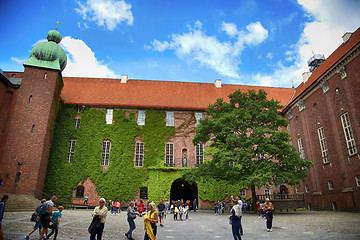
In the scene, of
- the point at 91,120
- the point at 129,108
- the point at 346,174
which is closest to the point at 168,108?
the point at 129,108

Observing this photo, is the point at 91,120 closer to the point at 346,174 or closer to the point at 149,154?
the point at 149,154

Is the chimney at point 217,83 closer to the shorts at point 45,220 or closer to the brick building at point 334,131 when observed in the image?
the brick building at point 334,131

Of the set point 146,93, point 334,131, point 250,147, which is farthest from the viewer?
point 146,93

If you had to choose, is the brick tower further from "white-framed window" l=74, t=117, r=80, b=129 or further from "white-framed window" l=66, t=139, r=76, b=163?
"white-framed window" l=74, t=117, r=80, b=129

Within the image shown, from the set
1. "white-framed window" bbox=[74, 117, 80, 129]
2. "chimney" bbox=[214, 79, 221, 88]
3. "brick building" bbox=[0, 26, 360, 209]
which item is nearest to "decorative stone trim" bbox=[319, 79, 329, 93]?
"brick building" bbox=[0, 26, 360, 209]

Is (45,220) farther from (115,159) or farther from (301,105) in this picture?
(301,105)

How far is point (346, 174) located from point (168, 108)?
18.2 meters

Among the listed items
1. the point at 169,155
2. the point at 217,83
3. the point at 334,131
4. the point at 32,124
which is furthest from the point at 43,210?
the point at 217,83

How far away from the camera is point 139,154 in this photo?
87.5ft

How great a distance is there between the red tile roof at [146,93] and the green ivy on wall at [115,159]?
5.51ft

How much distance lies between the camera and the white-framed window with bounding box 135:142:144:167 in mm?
26406

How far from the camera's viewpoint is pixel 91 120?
89.6ft

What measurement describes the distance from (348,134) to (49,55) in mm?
29264

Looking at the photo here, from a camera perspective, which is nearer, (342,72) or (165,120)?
(342,72)
